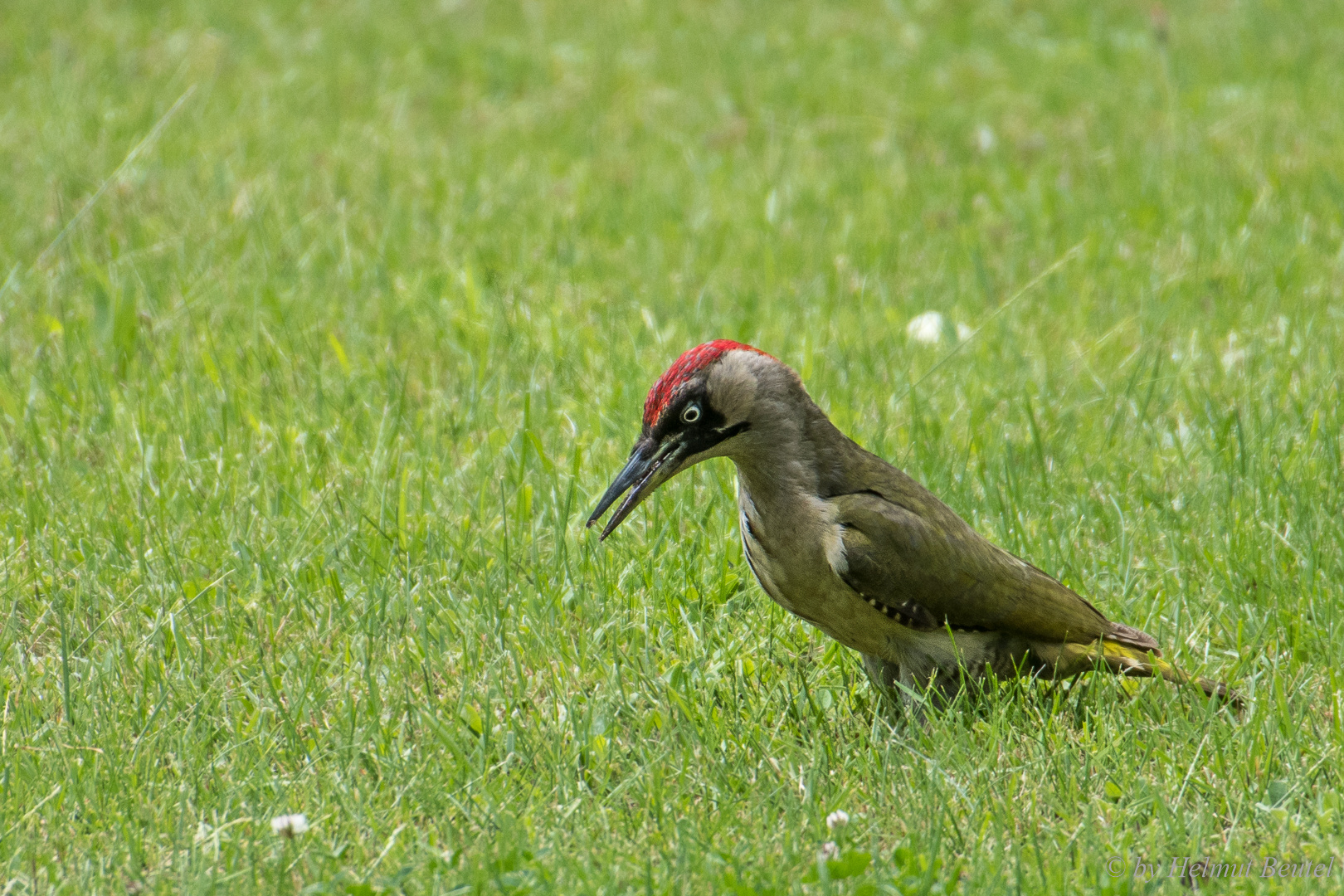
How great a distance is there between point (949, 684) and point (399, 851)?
1.54 meters

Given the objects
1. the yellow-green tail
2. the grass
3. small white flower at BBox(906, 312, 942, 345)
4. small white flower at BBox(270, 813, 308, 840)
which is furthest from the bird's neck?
small white flower at BBox(906, 312, 942, 345)

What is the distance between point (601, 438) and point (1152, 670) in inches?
82.7

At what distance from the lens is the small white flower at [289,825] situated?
124 inches

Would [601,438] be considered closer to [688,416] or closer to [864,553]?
[688,416]

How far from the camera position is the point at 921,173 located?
811 centimetres

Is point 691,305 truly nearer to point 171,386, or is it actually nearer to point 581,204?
point 581,204

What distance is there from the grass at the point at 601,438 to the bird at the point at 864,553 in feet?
0.44

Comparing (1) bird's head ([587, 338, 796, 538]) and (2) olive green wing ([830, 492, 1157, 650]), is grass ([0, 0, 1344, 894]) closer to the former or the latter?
(2) olive green wing ([830, 492, 1157, 650])

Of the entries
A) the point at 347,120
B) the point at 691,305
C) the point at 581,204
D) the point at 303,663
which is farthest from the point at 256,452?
the point at 347,120

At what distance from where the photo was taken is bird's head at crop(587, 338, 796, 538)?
3.74 metres

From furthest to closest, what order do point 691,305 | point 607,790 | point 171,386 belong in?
point 691,305, point 171,386, point 607,790

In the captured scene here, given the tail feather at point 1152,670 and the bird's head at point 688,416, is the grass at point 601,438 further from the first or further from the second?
the bird's head at point 688,416

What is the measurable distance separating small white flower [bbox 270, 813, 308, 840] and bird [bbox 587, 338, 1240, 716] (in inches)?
39.0

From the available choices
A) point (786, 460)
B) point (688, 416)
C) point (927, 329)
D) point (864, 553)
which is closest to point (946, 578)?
point (864, 553)
